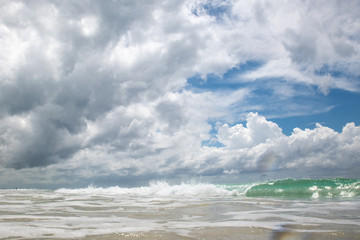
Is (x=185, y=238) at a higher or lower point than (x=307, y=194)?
higher

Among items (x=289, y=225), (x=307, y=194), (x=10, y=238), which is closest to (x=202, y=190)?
(x=307, y=194)

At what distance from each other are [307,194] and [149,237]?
21.1 m

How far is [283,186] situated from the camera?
23703 mm

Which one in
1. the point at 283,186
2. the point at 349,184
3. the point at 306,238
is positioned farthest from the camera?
the point at 283,186

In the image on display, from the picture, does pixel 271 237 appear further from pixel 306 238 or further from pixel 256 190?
pixel 256 190

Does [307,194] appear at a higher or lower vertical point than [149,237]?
lower

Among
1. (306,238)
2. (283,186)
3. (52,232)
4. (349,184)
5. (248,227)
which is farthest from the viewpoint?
(283,186)

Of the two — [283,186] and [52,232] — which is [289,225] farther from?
[283,186]

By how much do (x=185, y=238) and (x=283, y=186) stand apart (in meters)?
22.3

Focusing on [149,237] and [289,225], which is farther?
[289,225]

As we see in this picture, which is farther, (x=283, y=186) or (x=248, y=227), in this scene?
(x=283, y=186)

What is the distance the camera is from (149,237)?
4.13m

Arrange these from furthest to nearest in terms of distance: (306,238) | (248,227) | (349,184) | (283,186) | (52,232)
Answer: (283,186), (349,184), (248,227), (52,232), (306,238)

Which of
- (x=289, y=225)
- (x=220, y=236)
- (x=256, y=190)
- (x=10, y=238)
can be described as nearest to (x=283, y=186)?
(x=256, y=190)
